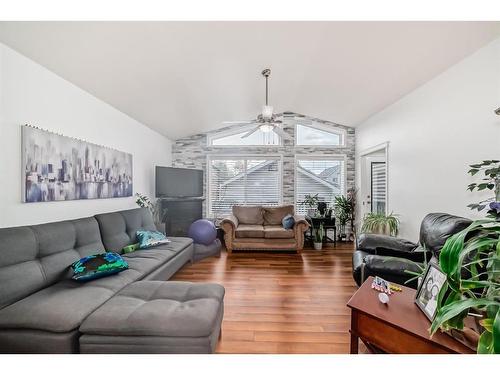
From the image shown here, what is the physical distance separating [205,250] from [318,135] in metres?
3.76

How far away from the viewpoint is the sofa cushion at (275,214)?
17.2ft

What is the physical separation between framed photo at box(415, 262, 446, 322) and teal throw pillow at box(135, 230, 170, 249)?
285cm

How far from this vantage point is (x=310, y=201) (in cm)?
572

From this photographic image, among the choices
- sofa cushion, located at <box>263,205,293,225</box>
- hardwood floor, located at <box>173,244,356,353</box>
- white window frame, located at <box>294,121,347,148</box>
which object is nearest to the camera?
hardwood floor, located at <box>173,244,356,353</box>

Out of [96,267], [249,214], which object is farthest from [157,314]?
[249,214]

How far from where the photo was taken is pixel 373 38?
8.39 ft

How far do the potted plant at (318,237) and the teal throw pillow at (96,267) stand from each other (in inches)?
144

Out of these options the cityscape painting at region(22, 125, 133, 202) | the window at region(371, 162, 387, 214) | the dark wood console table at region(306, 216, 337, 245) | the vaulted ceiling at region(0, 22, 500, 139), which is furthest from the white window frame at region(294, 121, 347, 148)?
the cityscape painting at region(22, 125, 133, 202)

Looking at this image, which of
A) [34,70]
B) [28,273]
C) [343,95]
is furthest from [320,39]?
[28,273]

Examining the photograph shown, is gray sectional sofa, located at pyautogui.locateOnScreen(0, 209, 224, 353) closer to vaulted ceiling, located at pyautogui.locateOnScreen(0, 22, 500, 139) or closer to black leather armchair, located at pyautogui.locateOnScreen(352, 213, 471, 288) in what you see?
black leather armchair, located at pyautogui.locateOnScreen(352, 213, 471, 288)

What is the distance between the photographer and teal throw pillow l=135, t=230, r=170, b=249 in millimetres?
3123

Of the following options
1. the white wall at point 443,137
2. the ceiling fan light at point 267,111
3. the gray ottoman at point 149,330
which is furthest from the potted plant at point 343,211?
the gray ottoman at point 149,330

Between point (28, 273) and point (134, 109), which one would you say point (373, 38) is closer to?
point (134, 109)

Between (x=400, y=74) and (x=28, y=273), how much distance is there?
14.4ft
